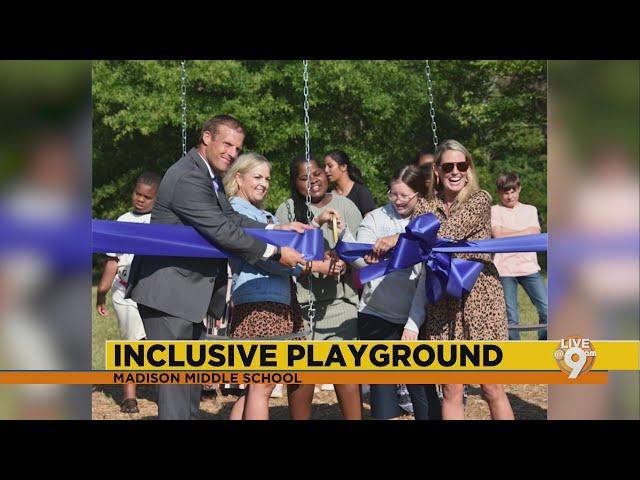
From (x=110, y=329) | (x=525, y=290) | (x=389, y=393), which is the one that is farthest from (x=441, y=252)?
(x=110, y=329)

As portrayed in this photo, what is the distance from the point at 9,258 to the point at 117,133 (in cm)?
1136

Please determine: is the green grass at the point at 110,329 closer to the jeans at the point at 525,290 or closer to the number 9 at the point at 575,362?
the jeans at the point at 525,290

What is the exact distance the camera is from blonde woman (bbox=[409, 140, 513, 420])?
17.1 ft

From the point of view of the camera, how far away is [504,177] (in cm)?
831

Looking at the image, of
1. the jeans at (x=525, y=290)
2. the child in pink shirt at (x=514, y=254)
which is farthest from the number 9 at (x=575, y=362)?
the jeans at (x=525, y=290)

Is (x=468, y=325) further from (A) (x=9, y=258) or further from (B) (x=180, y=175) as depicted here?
(A) (x=9, y=258)

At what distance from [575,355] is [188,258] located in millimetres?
2160

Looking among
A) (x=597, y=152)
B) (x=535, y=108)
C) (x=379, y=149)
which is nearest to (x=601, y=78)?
(x=597, y=152)

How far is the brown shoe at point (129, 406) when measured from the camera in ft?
23.5

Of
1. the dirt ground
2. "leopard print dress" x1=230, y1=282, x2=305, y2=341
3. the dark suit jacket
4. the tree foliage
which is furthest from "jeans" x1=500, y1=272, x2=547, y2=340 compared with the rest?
the tree foliage

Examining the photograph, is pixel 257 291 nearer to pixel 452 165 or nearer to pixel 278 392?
pixel 452 165

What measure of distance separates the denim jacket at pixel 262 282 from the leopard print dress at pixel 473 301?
33.4 inches

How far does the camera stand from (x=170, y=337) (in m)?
5.29

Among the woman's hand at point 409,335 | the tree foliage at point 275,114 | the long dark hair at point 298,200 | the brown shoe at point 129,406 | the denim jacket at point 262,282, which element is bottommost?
the brown shoe at point 129,406
